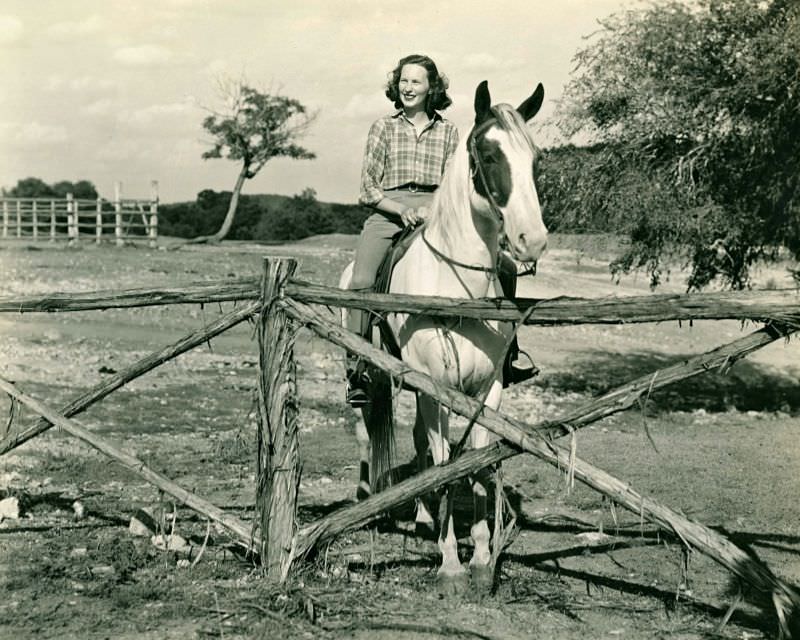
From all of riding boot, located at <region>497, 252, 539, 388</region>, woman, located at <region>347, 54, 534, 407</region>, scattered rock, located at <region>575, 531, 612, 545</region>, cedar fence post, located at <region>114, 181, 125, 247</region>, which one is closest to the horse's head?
riding boot, located at <region>497, 252, 539, 388</region>

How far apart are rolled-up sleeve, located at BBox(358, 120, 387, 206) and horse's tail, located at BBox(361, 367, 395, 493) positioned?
5.03 feet

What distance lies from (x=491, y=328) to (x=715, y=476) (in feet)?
14.1

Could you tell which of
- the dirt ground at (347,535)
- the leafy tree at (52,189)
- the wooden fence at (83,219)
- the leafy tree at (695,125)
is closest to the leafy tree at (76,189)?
the leafy tree at (52,189)

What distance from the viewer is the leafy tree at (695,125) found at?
11922 millimetres

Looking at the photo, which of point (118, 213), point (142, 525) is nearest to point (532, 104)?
point (142, 525)

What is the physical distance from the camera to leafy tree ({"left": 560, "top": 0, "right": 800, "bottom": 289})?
469 inches

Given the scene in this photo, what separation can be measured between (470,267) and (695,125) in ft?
27.0

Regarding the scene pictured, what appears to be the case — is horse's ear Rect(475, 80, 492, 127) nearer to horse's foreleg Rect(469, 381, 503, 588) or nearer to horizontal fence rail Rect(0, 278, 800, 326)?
horizontal fence rail Rect(0, 278, 800, 326)

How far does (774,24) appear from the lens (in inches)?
463

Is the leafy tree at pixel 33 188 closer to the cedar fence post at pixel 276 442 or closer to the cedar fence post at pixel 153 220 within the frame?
the cedar fence post at pixel 153 220

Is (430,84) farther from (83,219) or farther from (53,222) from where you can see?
(83,219)

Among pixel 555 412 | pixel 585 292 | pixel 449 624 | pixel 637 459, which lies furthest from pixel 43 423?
pixel 585 292

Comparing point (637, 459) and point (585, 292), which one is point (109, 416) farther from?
point (585, 292)

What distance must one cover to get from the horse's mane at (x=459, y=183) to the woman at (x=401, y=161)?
2.26ft
